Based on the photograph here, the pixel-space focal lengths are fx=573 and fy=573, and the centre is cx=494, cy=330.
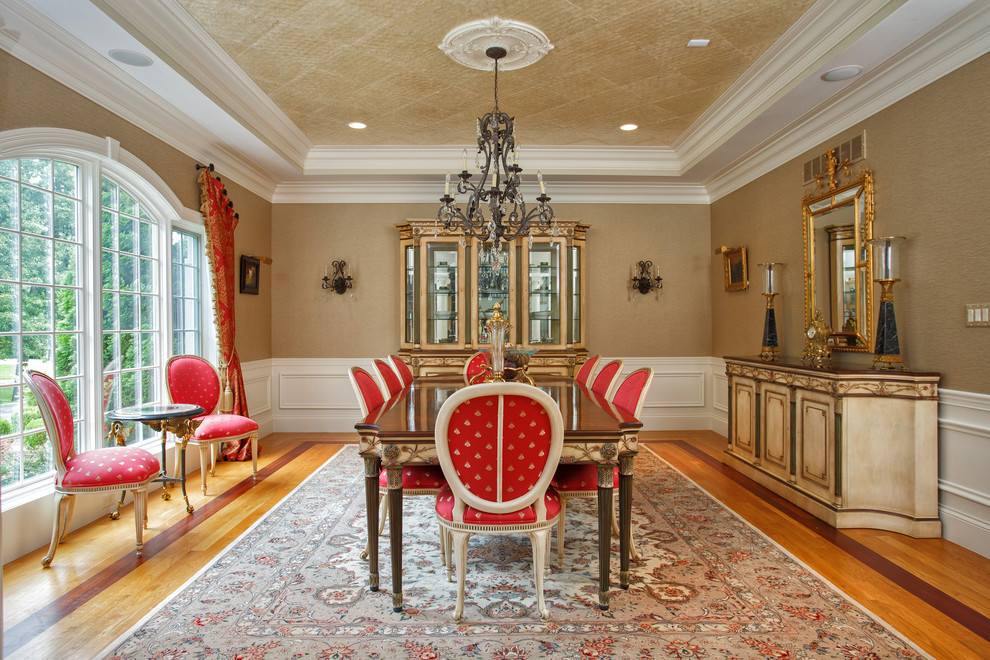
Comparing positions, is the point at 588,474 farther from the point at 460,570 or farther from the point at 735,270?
the point at 735,270

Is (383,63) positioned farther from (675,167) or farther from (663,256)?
(663,256)

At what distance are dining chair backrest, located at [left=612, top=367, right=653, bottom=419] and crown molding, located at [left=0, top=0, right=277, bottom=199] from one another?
11.2ft

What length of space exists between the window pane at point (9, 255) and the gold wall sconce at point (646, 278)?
5.12 meters

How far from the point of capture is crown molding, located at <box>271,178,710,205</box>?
19.9 ft

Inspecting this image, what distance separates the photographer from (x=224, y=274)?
482 cm

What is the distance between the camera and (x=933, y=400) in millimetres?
3135

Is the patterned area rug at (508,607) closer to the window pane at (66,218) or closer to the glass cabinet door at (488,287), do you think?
the window pane at (66,218)

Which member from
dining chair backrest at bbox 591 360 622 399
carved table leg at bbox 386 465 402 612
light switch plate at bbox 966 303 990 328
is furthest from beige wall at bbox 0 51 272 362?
light switch plate at bbox 966 303 990 328

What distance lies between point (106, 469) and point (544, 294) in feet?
13.2

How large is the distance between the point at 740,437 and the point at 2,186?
5029 millimetres

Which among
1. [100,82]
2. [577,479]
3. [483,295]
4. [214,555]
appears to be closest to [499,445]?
[577,479]

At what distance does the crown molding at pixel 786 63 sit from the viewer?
301 cm

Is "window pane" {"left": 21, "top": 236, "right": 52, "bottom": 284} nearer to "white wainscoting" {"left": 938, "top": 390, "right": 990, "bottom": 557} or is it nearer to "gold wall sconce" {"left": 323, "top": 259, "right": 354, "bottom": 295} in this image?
"gold wall sconce" {"left": 323, "top": 259, "right": 354, "bottom": 295}

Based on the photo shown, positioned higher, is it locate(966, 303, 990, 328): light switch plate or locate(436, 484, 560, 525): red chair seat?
locate(966, 303, 990, 328): light switch plate
